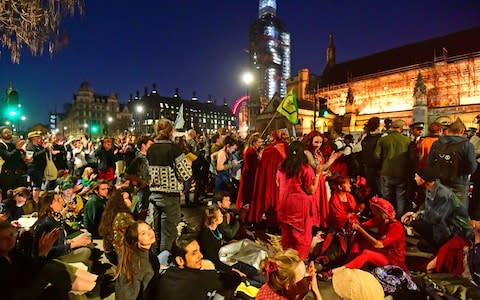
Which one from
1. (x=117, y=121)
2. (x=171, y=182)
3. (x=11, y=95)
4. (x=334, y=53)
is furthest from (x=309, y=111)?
(x=117, y=121)

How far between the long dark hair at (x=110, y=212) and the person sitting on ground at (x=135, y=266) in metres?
1.82

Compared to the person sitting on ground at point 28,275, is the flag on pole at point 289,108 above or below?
above

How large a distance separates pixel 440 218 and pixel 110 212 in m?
5.06

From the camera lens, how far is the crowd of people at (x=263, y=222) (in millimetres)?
3029

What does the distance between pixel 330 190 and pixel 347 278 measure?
4214 millimetres

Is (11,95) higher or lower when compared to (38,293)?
higher

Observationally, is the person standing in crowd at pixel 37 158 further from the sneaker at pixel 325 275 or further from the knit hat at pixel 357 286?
the knit hat at pixel 357 286

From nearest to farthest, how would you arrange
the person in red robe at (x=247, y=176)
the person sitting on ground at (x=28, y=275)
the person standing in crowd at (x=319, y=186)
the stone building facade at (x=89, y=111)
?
the person sitting on ground at (x=28, y=275) < the person standing in crowd at (x=319, y=186) < the person in red robe at (x=247, y=176) < the stone building facade at (x=89, y=111)

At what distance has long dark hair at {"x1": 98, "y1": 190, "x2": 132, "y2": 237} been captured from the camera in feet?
15.9

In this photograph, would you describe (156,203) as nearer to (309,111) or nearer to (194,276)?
(194,276)

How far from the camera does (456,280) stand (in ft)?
12.3

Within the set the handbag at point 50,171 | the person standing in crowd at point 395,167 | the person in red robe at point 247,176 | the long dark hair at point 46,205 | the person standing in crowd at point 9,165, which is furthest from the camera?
the handbag at point 50,171

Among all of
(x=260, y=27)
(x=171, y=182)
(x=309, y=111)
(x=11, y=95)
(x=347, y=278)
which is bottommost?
(x=347, y=278)

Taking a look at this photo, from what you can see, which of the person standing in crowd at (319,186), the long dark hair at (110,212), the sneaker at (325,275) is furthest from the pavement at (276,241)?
the person standing in crowd at (319,186)
